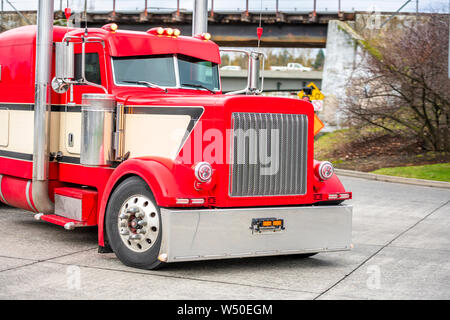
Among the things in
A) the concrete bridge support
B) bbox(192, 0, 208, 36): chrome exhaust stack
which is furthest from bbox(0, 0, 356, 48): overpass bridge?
bbox(192, 0, 208, 36): chrome exhaust stack

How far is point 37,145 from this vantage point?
9.66 meters

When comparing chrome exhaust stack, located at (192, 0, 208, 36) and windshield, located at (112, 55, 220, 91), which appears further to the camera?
chrome exhaust stack, located at (192, 0, 208, 36)

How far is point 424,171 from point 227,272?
1755cm

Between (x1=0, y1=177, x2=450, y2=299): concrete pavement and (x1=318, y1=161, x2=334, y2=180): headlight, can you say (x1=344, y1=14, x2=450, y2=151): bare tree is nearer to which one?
(x1=0, y1=177, x2=450, y2=299): concrete pavement

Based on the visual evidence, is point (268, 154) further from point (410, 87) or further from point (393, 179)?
point (410, 87)

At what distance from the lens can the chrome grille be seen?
774cm

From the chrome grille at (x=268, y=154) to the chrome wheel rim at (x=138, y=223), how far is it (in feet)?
2.98

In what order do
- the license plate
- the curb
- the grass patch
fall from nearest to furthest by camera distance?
the license plate
the curb
the grass patch

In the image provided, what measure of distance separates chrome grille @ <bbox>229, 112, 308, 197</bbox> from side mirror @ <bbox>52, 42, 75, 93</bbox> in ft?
7.34

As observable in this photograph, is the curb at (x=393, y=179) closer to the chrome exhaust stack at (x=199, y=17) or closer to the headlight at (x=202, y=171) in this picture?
the chrome exhaust stack at (x=199, y=17)

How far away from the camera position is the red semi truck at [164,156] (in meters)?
7.59

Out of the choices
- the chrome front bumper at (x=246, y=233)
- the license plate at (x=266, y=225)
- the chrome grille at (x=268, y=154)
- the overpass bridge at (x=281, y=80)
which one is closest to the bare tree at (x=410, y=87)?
the overpass bridge at (x=281, y=80)

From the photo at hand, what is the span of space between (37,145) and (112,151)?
5.08 ft
